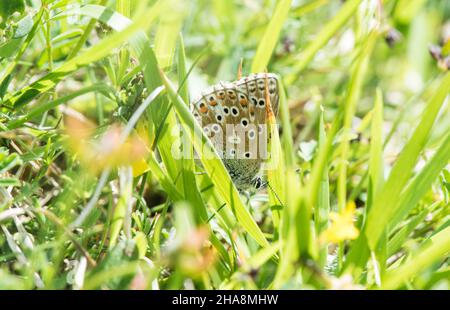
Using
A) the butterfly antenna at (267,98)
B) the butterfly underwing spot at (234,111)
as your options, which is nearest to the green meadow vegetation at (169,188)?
the butterfly antenna at (267,98)

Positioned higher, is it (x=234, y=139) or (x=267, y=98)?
(x=267, y=98)

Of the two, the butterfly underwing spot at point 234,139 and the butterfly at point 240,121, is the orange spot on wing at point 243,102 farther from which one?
the butterfly underwing spot at point 234,139

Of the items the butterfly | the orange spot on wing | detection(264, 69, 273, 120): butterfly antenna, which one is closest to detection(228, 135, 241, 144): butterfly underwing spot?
the butterfly

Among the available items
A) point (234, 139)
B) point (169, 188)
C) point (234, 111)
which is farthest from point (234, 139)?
point (169, 188)

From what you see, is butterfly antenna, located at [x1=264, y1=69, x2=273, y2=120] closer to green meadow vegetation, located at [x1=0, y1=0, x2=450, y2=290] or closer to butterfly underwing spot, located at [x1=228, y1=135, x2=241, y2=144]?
green meadow vegetation, located at [x1=0, y1=0, x2=450, y2=290]

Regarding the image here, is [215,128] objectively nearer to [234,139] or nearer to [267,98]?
[234,139]

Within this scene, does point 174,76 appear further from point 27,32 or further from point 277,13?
point 27,32

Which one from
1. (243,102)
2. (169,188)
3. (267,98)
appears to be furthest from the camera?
(243,102)

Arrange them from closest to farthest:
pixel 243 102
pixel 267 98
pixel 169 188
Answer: pixel 169 188
pixel 267 98
pixel 243 102
